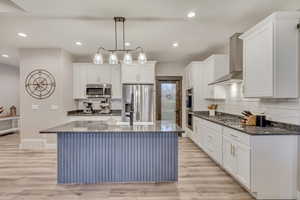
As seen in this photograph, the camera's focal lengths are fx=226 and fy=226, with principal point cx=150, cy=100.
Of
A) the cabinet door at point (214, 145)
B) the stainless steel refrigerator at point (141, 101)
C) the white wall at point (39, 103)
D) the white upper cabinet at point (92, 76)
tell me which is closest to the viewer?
the cabinet door at point (214, 145)

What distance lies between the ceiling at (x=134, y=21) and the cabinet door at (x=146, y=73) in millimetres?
951

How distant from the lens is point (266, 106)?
3.61 metres

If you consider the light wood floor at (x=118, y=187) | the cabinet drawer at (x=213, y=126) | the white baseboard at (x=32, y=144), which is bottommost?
the light wood floor at (x=118, y=187)

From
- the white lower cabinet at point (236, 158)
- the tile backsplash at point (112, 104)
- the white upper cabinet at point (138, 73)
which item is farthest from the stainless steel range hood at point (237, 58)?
the tile backsplash at point (112, 104)

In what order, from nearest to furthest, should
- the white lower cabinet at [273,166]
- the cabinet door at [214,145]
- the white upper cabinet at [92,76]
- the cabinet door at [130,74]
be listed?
the white lower cabinet at [273,166] → the cabinet door at [214,145] → the cabinet door at [130,74] → the white upper cabinet at [92,76]

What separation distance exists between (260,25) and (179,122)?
4.90 meters

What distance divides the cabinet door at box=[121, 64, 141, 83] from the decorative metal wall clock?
6.26 feet

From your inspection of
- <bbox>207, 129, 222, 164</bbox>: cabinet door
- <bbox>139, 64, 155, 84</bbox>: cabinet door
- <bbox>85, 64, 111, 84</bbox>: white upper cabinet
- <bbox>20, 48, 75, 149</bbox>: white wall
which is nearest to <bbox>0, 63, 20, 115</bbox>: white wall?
<bbox>20, 48, 75, 149</bbox>: white wall

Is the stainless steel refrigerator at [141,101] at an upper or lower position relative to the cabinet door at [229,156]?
upper

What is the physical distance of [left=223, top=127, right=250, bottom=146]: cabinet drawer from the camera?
116 inches

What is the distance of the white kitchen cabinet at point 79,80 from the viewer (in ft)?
21.9

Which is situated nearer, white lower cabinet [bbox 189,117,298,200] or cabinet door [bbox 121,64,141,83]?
white lower cabinet [bbox 189,117,298,200]

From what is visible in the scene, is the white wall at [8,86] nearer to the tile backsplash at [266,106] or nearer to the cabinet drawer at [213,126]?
the cabinet drawer at [213,126]

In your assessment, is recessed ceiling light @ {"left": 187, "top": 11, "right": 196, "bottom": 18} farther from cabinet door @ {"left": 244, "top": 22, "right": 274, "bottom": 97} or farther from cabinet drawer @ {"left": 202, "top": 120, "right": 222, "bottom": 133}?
cabinet drawer @ {"left": 202, "top": 120, "right": 222, "bottom": 133}
